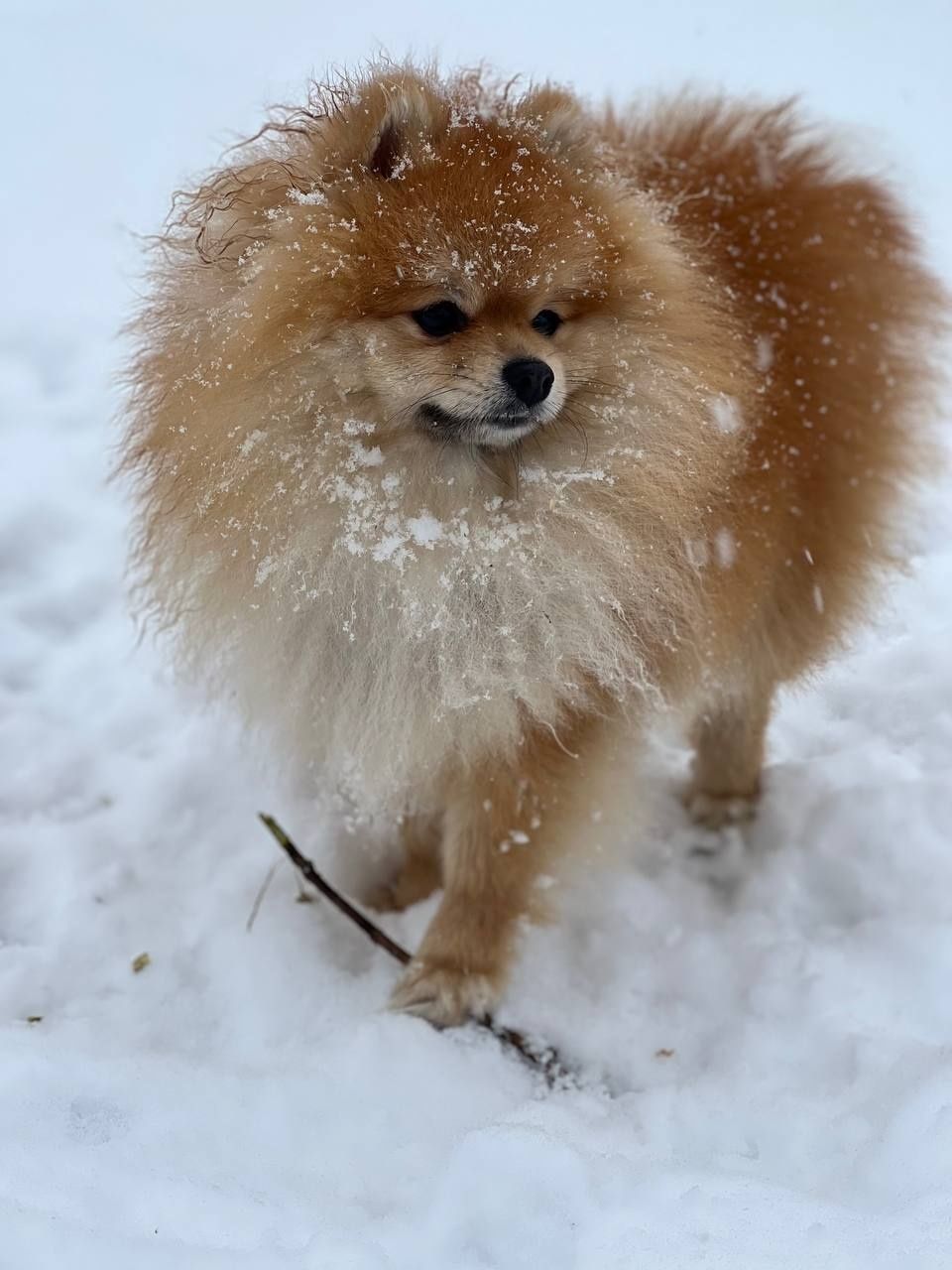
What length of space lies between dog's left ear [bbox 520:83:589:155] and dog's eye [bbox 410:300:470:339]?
384 mm

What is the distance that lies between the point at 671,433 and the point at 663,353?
14 cm

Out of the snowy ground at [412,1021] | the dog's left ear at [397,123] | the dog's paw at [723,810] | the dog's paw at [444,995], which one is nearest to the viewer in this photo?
the snowy ground at [412,1021]

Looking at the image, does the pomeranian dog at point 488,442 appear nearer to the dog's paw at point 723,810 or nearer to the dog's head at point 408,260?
the dog's head at point 408,260

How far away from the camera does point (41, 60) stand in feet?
18.2

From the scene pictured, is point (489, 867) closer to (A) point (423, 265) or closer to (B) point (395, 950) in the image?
(B) point (395, 950)

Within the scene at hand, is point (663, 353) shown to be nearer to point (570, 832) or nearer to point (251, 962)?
point (570, 832)

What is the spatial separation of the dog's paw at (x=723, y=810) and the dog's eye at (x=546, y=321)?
1.44 meters

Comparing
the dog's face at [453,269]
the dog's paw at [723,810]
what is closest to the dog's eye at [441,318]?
the dog's face at [453,269]

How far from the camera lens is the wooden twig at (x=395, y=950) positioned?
2.13m

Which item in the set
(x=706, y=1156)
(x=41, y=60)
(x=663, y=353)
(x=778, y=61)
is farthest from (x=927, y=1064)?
(x=41, y=60)

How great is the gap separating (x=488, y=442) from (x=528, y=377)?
5.4 inches

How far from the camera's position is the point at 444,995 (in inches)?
87.1

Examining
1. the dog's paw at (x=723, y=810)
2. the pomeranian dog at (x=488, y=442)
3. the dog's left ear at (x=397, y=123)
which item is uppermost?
the dog's left ear at (x=397, y=123)

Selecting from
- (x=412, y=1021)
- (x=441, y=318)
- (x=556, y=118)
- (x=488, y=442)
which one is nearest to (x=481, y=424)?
(x=488, y=442)
